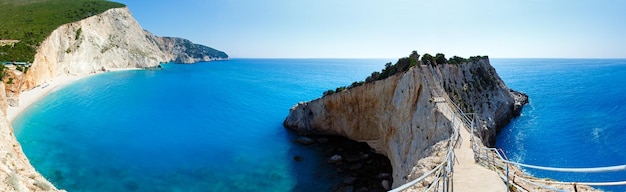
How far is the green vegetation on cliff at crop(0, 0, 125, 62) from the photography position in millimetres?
52969

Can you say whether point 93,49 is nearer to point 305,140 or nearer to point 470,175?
point 305,140

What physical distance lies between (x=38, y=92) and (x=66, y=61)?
25.9 m

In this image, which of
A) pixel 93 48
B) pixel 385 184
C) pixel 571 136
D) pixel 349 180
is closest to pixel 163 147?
pixel 349 180

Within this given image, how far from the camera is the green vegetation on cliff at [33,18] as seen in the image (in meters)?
→ 53.0

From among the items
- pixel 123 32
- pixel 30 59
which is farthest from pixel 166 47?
pixel 30 59

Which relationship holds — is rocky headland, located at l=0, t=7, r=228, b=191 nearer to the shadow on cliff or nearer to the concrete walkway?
the concrete walkway

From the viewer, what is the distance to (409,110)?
81.1ft

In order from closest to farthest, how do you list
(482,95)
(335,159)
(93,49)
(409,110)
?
(409,110) → (335,159) → (482,95) → (93,49)

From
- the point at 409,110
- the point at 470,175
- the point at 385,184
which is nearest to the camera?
the point at 470,175

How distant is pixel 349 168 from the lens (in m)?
26.5

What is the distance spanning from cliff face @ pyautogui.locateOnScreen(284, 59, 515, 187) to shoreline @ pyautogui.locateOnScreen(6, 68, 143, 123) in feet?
126

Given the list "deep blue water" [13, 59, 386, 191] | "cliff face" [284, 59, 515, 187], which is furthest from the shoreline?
"cliff face" [284, 59, 515, 187]

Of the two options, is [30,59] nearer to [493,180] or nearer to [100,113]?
[100,113]

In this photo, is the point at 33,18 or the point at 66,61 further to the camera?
the point at 33,18
